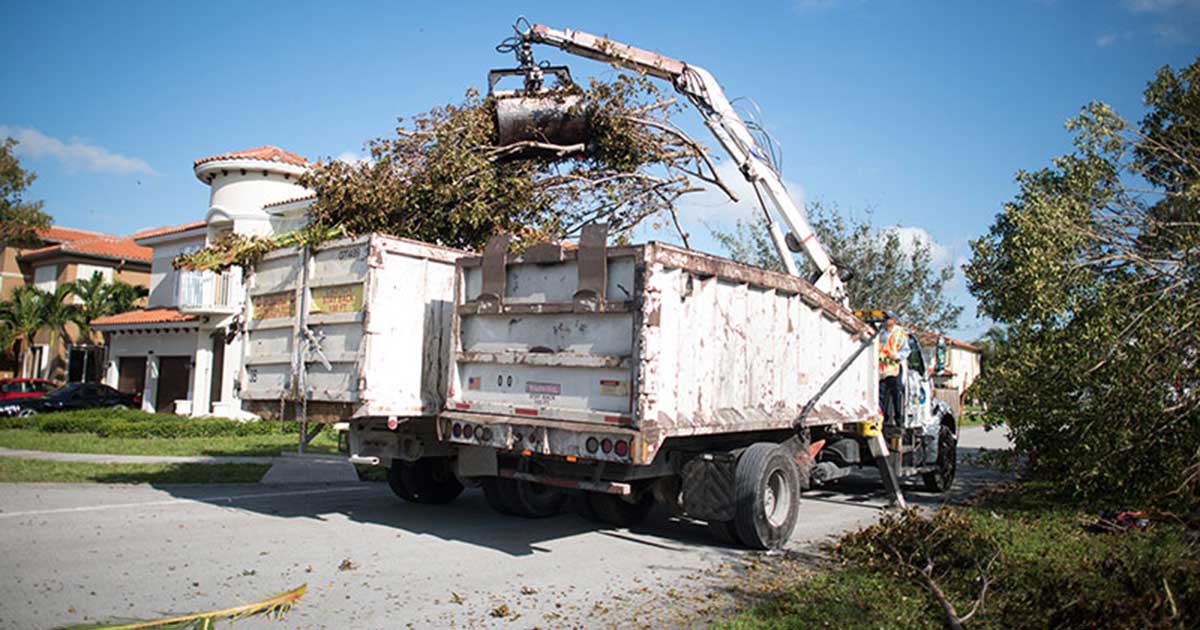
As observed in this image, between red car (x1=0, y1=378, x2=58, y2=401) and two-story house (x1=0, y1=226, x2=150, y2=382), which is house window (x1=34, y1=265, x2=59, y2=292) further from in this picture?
red car (x1=0, y1=378, x2=58, y2=401)

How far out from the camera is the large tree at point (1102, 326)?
8.81 metres

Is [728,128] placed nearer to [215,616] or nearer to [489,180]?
[489,180]

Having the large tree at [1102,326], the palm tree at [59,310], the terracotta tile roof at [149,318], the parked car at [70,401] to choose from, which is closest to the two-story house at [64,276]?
the palm tree at [59,310]

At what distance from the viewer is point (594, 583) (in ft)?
22.8


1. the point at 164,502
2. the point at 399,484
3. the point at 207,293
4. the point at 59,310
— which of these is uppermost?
the point at 207,293

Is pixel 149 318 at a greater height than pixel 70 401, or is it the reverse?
pixel 149 318

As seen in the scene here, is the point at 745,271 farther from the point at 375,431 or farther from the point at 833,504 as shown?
the point at 833,504

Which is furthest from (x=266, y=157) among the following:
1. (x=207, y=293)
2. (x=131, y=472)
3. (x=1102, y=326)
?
(x=1102, y=326)

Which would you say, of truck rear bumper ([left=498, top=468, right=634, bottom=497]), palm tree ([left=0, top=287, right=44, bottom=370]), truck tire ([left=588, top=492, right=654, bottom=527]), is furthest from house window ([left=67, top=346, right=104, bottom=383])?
truck rear bumper ([left=498, top=468, right=634, bottom=497])

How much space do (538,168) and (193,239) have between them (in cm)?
2320

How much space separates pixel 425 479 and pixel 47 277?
37028 millimetres

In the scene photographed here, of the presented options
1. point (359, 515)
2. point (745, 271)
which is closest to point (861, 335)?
point (745, 271)

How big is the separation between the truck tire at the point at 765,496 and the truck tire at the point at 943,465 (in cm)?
532

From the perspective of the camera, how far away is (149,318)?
3081cm
